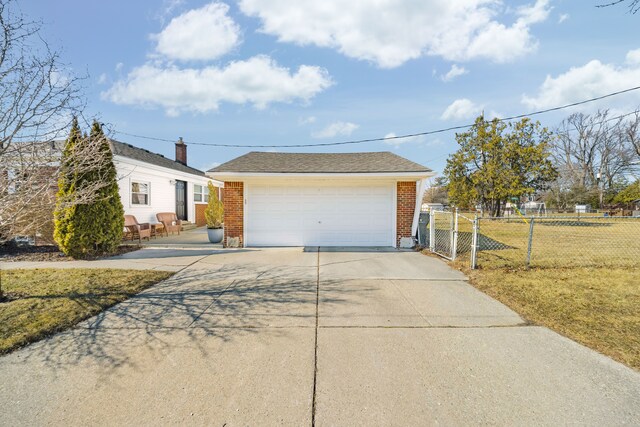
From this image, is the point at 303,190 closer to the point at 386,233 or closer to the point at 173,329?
the point at 386,233

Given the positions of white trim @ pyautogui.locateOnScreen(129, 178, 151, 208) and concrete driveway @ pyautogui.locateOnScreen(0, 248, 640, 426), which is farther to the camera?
white trim @ pyautogui.locateOnScreen(129, 178, 151, 208)

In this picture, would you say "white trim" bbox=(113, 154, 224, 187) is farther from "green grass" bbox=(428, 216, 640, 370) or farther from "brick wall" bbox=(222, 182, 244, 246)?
"green grass" bbox=(428, 216, 640, 370)

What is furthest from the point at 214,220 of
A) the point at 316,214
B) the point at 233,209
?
the point at 316,214

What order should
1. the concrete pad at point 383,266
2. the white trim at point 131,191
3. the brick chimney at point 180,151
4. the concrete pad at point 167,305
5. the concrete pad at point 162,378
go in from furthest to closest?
the brick chimney at point 180,151
the white trim at point 131,191
the concrete pad at point 383,266
the concrete pad at point 167,305
the concrete pad at point 162,378

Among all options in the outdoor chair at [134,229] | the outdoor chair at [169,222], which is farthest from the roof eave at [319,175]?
the outdoor chair at [169,222]

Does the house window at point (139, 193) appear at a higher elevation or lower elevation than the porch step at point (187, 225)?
higher

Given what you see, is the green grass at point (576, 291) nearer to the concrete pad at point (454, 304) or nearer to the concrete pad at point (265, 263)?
the concrete pad at point (454, 304)

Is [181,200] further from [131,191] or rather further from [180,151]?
[180,151]

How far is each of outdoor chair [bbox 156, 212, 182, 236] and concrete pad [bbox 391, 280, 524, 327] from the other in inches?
443

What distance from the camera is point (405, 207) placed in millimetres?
9875

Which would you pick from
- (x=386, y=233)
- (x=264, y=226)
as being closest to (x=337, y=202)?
(x=386, y=233)

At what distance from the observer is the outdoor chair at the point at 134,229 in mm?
10901

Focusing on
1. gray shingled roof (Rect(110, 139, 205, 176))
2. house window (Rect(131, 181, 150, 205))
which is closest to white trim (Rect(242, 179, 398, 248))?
gray shingled roof (Rect(110, 139, 205, 176))

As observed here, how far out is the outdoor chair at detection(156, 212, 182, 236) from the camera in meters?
13.5
